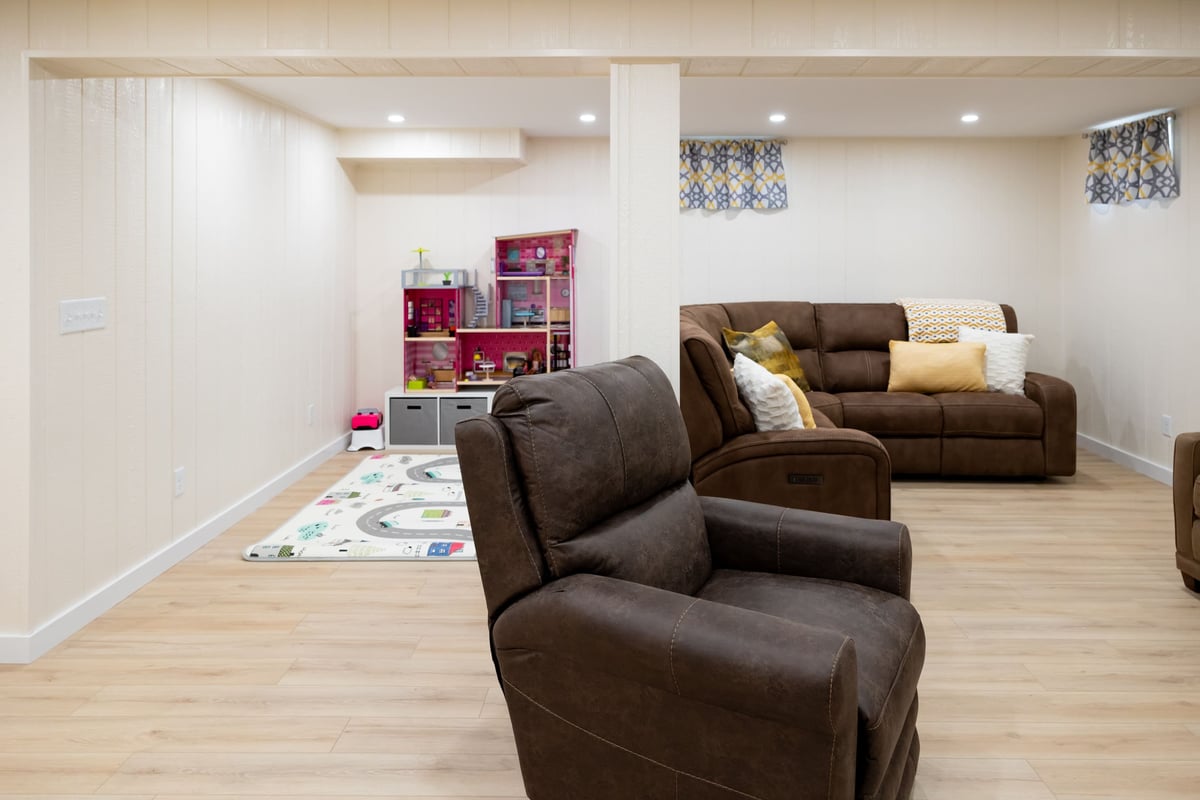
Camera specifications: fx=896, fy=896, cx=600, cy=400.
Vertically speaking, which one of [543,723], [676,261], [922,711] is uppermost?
[676,261]

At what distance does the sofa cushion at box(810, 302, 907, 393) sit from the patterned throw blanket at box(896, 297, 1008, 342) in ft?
0.33

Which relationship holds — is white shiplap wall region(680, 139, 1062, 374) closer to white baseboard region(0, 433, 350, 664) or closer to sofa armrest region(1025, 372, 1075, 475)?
sofa armrest region(1025, 372, 1075, 475)

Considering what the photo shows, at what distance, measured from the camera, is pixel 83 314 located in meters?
3.12

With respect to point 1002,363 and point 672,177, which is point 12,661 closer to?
point 672,177

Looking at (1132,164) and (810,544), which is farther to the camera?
(1132,164)

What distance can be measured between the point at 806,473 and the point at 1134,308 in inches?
135

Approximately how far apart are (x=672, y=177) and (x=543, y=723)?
1.83 m

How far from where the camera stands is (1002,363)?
5742mm

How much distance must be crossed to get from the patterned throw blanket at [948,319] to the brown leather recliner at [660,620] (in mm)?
4096

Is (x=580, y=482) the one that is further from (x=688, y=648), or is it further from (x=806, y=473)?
(x=806, y=473)

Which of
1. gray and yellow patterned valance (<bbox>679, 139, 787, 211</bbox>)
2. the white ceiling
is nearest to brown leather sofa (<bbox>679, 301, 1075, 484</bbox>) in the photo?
gray and yellow patterned valance (<bbox>679, 139, 787, 211</bbox>)

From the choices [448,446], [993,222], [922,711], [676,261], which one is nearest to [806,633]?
[922,711]

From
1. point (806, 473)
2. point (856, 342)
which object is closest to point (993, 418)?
point (856, 342)

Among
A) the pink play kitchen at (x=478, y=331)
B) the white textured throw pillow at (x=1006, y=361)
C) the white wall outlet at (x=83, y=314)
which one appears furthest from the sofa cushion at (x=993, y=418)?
the white wall outlet at (x=83, y=314)
